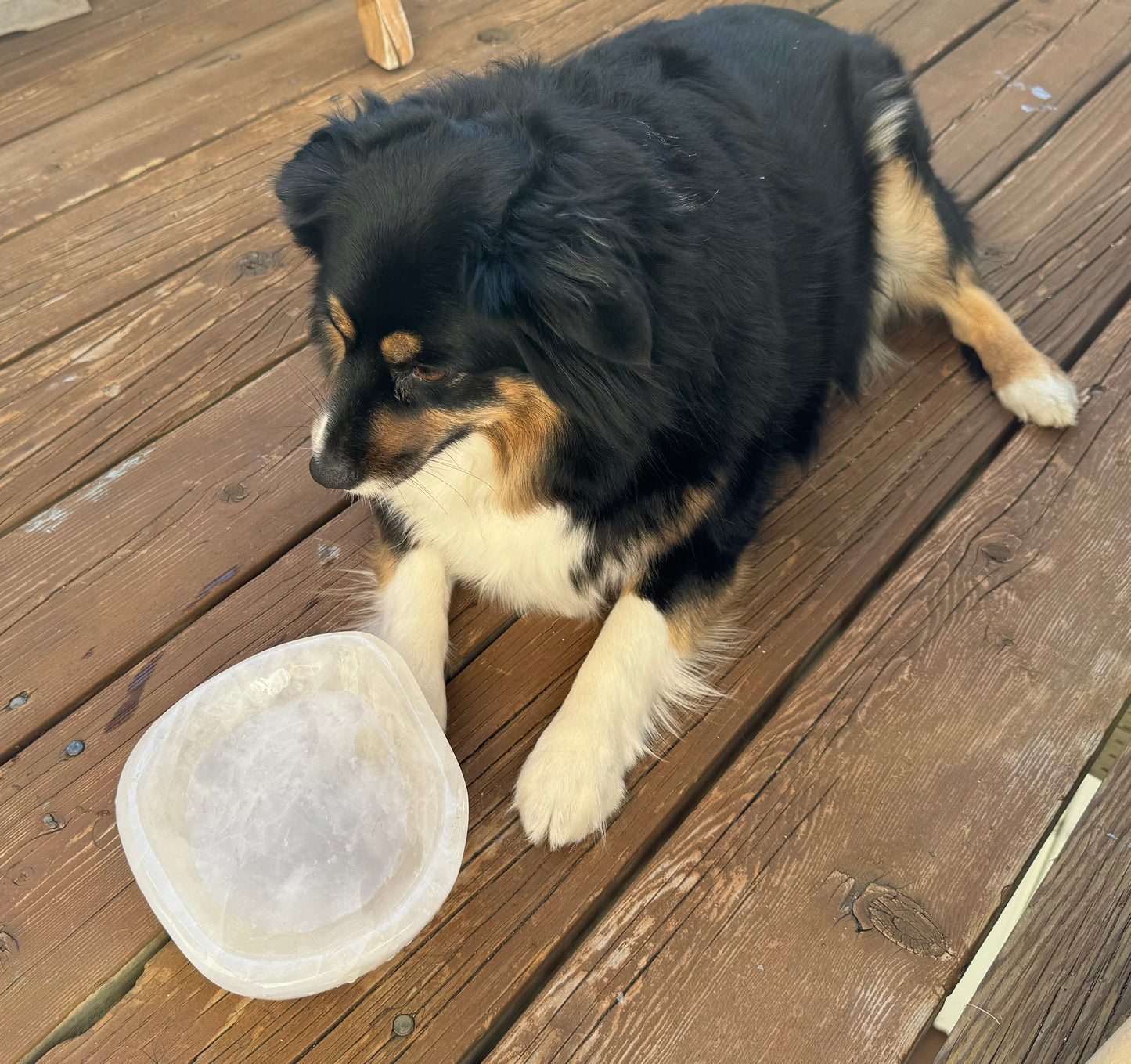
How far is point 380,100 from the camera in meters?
1.53

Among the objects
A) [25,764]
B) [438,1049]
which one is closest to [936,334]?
[438,1049]

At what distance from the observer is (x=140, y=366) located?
2266 mm

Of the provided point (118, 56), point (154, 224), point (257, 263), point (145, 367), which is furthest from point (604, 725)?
point (118, 56)

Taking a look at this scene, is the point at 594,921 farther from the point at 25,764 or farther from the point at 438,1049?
the point at 25,764

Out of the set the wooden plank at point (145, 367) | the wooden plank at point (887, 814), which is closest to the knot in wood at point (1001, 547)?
the wooden plank at point (887, 814)

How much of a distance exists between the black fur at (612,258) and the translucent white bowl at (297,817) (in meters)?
0.42

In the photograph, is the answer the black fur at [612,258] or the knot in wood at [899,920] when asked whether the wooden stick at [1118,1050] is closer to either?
the knot in wood at [899,920]

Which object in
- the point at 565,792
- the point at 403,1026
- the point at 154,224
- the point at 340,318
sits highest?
the point at 340,318

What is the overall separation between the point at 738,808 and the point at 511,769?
41cm

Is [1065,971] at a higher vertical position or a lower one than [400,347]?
lower

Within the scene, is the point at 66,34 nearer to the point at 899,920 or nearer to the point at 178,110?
the point at 178,110

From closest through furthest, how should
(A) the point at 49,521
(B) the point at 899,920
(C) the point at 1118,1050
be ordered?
(C) the point at 1118,1050 < (B) the point at 899,920 < (A) the point at 49,521

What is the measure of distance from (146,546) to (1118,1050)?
1.88 metres

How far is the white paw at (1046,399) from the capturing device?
2.02 meters
